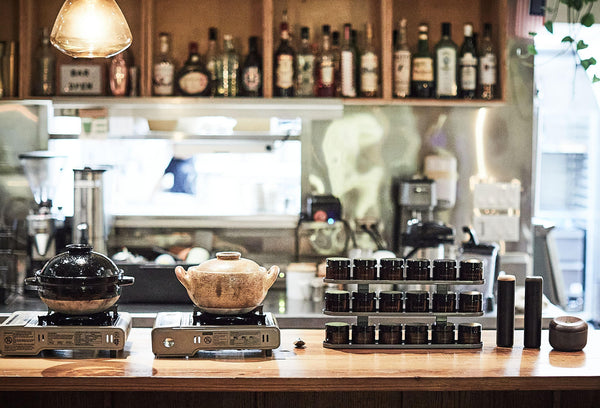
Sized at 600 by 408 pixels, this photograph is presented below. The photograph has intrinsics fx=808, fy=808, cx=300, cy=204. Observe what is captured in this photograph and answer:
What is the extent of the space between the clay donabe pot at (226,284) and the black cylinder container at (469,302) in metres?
0.61

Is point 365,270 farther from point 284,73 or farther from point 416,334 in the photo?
point 284,73

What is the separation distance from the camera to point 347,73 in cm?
420

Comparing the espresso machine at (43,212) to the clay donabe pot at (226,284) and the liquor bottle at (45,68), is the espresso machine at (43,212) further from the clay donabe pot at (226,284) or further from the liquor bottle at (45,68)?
the clay donabe pot at (226,284)

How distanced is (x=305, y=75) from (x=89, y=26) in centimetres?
191

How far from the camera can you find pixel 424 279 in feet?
8.32

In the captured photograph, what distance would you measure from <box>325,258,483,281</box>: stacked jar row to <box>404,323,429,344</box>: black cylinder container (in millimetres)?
152

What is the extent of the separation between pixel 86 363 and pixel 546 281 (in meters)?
4.11

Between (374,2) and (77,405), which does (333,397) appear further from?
(374,2)

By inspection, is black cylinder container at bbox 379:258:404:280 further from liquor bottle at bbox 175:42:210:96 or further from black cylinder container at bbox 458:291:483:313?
liquor bottle at bbox 175:42:210:96

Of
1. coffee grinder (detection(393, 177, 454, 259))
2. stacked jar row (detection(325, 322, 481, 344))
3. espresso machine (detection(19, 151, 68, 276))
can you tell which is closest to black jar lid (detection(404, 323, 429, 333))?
stacked jar row (detection(325, 322, 481, 344))

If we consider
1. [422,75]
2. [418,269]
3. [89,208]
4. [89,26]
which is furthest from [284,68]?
[418,269]

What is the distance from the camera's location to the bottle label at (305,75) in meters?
4.23

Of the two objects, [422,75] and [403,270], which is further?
[422,75]

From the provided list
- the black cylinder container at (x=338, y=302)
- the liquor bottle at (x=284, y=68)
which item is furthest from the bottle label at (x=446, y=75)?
the black cylinder container at (x=338, y=302)
